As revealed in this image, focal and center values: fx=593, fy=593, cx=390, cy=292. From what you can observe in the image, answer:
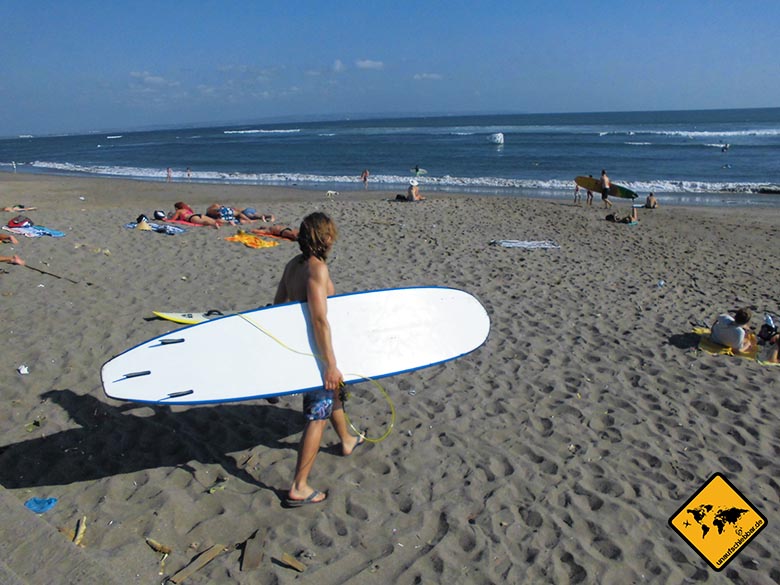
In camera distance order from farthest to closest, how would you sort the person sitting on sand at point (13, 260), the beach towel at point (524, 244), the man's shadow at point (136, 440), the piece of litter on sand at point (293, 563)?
the beach towel at point (524, 244) → the person sitting on sand at point (13, 260) → the man's shadow at point (136, 440) → the piece of litter on sand at point (293, 563)

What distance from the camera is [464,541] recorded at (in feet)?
10.5

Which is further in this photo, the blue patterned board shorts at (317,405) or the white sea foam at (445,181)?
the white sea foam at (445,181)

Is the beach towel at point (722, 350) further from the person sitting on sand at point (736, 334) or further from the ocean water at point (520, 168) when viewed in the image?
the ocean water at point (520, 168)

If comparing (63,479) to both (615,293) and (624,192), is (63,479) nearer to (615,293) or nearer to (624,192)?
(615,293)

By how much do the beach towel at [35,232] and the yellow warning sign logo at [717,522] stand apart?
10.7 m

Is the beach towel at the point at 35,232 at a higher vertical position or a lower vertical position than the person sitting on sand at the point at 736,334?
higher

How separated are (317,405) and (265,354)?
0.50 m

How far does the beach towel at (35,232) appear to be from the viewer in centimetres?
976

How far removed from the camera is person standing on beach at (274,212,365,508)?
3.26 metres

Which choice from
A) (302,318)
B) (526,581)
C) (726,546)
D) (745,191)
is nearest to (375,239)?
(302,318)

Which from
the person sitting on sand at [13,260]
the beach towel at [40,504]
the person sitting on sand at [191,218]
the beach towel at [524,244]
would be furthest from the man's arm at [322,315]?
the person sitting on sand at [191,218]

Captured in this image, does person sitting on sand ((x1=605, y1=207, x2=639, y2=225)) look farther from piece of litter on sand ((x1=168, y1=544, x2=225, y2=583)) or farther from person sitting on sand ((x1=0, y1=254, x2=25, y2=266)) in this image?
piece of litter on sand ((x1=168, y1=544, x2=225, y2=583))

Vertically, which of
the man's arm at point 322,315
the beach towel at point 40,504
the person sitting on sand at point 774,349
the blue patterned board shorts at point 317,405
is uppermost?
the man's arm at point 322,315

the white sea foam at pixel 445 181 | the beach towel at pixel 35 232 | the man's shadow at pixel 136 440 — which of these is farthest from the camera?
the white sea foam at pixel 445 181
